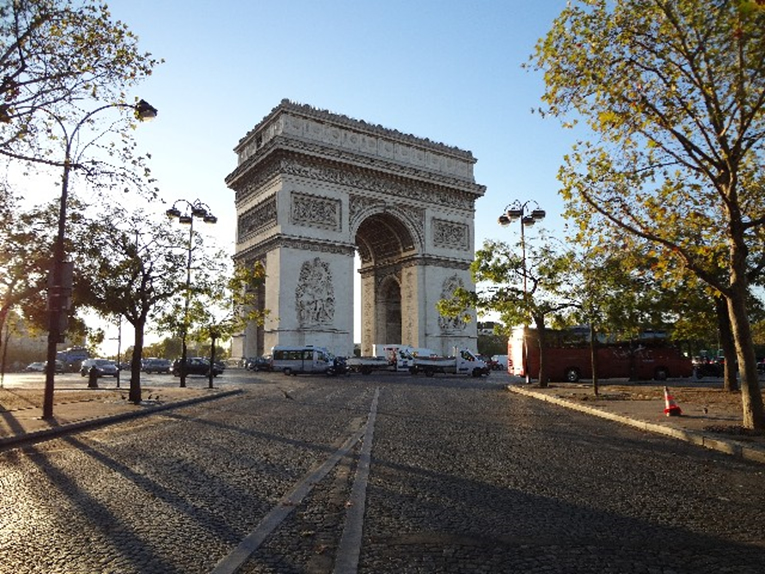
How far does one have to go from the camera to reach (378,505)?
16.9 feet

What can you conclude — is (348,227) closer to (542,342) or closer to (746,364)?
(542,342)

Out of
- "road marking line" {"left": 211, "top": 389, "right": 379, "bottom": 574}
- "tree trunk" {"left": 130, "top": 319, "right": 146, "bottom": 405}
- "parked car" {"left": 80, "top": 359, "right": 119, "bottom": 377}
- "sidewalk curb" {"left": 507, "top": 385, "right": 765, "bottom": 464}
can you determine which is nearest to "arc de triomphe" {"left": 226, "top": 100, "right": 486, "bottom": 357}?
"parked car" {"left": 80, "top": 359, "right": 119, "bottom": 377}

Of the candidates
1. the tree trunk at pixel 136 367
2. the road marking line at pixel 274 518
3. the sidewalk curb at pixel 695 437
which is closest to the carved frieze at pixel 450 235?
the tree trunk at pixel 136 367

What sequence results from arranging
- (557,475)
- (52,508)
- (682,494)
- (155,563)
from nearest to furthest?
(155,563), (52,508), (682,494), (557,475)

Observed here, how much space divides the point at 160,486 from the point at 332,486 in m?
1.71

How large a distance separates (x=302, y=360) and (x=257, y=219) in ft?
43.1

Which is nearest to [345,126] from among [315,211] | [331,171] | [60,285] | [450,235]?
[331,171]

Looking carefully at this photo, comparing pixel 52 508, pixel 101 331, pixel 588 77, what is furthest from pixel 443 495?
pixel 101 331

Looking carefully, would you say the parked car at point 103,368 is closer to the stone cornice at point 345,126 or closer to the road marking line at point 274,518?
the stone cornice at point 345,126

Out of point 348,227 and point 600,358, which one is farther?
point 348,227

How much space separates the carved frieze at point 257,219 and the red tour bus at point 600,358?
2004cm

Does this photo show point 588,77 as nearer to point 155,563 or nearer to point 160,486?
point 160,486

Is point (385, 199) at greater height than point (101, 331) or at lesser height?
greater

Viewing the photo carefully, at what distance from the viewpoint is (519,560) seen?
12.3 feet
